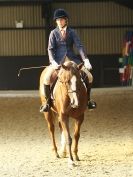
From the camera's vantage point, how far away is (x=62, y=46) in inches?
293

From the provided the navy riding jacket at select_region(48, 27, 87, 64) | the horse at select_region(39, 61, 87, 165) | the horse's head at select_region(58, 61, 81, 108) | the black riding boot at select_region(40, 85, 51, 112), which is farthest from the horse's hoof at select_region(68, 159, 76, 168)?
the navy riding jacket at select_region(48, 27, 87, 64)

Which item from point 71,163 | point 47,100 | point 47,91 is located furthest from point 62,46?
point 71,163

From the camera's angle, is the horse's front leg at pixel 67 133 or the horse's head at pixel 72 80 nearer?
the horse's head at pixel 72 80

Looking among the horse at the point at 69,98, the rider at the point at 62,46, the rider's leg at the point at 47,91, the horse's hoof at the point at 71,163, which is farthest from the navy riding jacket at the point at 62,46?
the horse's hoof at the point at 71,163

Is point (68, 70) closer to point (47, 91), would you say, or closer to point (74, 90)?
point (74, 90)

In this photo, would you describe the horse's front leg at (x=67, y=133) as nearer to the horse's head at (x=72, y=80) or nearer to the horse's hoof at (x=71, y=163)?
the horse's hoof at (x=71, y=163)

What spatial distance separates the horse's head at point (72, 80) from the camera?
6.71 meters

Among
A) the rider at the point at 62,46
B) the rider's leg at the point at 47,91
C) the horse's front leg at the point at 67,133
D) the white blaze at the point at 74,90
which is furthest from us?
the rider's leg at the point at 47,91

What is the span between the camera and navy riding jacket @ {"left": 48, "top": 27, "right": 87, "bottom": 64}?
741 cm

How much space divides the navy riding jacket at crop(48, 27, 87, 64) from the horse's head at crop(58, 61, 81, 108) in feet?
1.89

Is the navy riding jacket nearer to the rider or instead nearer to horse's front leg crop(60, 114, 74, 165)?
the rider

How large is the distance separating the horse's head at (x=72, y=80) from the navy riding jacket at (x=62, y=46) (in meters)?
0.58

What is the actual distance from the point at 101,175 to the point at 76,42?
6.56 feet

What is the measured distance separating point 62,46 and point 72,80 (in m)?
0.86
